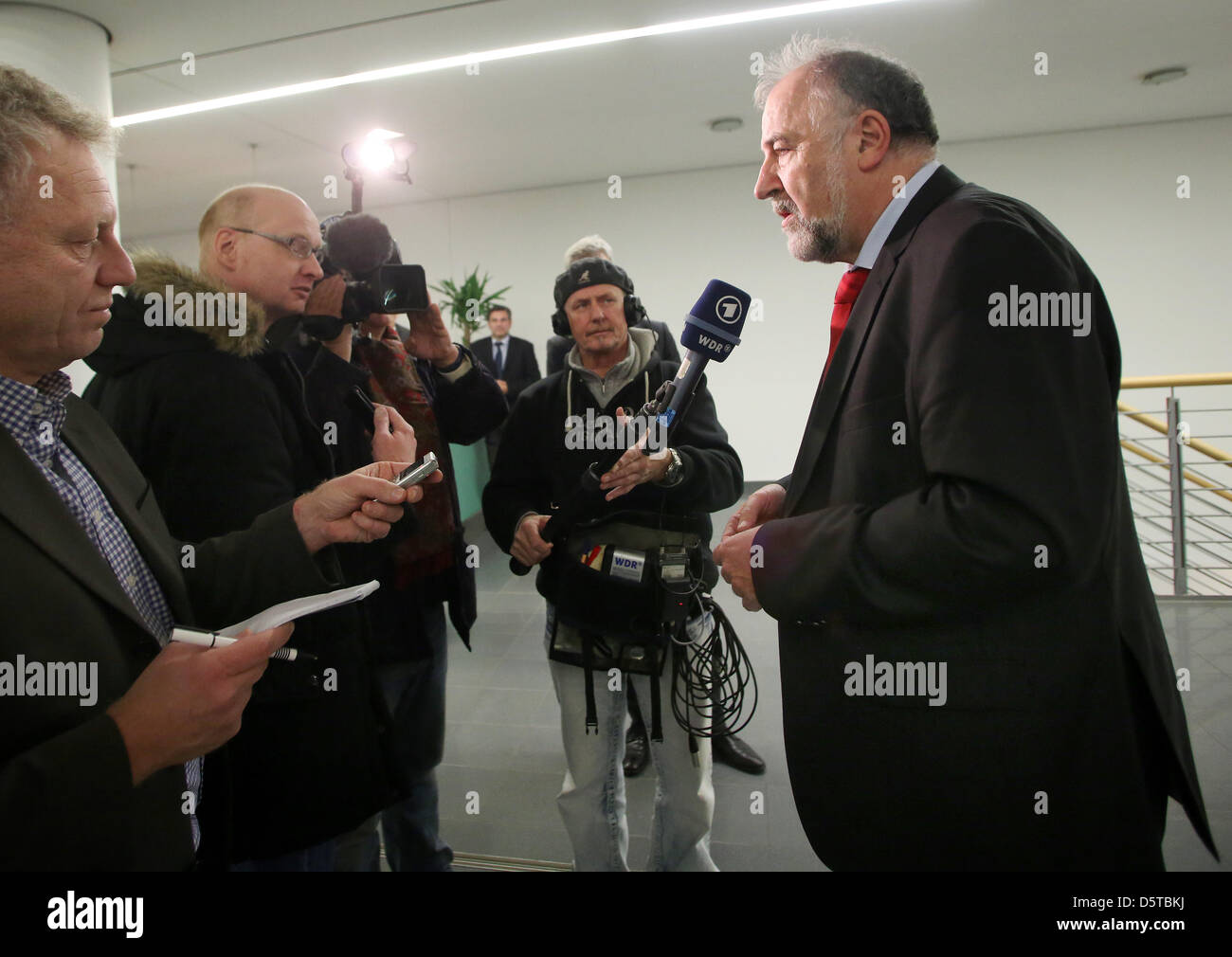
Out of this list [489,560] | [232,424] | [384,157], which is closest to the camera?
[232,424]

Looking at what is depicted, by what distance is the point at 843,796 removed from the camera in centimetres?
103

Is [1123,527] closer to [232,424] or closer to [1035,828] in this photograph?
[1035,828]

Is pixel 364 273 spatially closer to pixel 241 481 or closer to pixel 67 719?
pixel 241 481

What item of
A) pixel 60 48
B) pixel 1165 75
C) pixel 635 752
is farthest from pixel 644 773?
pixel 1165 75

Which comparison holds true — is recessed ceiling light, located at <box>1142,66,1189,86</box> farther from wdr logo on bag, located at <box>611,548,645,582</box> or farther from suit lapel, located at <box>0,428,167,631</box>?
suit lapel, located at <box>0,428,167,631</box>

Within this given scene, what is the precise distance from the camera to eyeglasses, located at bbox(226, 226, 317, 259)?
54.7 inches

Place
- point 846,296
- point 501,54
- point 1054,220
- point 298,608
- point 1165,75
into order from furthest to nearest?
point 1054,220, point 1165,75, point 501,54, point 846,296, point 298,608

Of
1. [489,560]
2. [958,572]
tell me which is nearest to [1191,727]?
[958,572]

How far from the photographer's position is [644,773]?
2.47 m

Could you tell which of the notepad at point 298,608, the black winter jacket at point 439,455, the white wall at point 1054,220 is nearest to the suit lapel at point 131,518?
the notepad at point 298,608

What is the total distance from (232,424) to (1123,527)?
1313 mm

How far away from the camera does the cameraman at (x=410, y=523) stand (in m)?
1.53

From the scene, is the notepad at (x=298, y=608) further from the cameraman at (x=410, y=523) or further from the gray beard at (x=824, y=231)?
the gray beard at (x=824, y=231)

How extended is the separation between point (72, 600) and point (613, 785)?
3.94 feet
